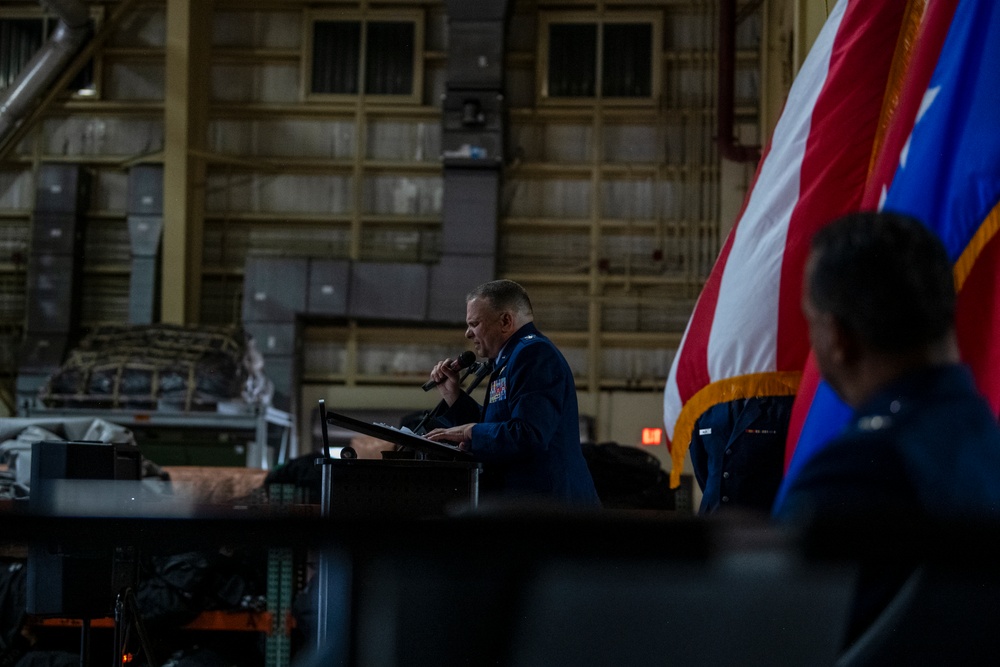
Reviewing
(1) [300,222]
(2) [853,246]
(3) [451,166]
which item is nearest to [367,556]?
(2) [853,246]

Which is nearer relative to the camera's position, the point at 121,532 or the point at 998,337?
the point at 121,532

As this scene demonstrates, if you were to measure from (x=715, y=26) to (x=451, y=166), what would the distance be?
3.64m

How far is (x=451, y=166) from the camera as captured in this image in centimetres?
1251

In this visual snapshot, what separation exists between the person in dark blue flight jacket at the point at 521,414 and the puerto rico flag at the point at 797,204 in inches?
18.8

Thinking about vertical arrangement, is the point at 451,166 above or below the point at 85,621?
above

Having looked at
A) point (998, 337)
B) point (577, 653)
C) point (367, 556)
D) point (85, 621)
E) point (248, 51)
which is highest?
point (248, 51)

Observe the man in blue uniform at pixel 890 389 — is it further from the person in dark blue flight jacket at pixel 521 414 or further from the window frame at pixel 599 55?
the window frame at pixel 599 55

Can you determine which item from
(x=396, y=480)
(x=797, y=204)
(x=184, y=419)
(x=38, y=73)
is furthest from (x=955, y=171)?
(x=38, y=73)

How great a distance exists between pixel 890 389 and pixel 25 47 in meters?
14.5

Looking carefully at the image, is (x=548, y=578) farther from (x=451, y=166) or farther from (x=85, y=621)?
(x=451, y=166)

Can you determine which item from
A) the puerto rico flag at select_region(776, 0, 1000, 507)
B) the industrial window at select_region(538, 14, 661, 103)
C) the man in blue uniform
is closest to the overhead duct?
the industrial window at select_region(538, 14, 661, 103)

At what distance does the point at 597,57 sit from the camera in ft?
43.5

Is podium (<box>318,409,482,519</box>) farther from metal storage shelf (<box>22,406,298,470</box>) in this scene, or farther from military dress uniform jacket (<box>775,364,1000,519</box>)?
metal storage shelf (<box>22,406,298,470</box>)

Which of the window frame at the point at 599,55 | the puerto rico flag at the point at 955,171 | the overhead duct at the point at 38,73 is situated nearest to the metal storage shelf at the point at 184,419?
the overhead duct at the point at 38,73
